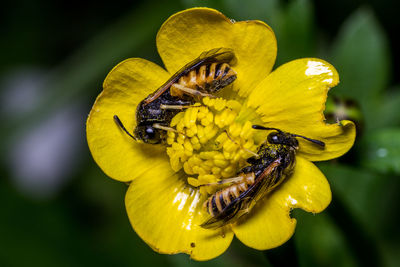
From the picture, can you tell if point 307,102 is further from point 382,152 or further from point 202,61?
point 382,152

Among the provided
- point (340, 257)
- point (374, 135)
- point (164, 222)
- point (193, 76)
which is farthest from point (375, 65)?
point (164, 222)

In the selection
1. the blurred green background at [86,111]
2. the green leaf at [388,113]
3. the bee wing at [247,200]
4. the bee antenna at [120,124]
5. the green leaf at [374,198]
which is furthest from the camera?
the green leaf at [374,198]

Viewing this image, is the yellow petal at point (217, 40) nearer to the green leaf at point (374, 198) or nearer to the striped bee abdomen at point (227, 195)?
the striped bee abdomen at point (227, 195)

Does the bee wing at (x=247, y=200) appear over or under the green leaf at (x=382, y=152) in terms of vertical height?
over

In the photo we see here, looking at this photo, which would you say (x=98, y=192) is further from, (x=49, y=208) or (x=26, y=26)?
(x=26, y=26)

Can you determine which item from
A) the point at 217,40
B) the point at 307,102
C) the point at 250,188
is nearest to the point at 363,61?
the point at 307,102

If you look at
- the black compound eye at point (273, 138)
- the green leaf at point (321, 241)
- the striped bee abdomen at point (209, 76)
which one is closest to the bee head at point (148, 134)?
the striped bee abdomen at point (209, 76)
